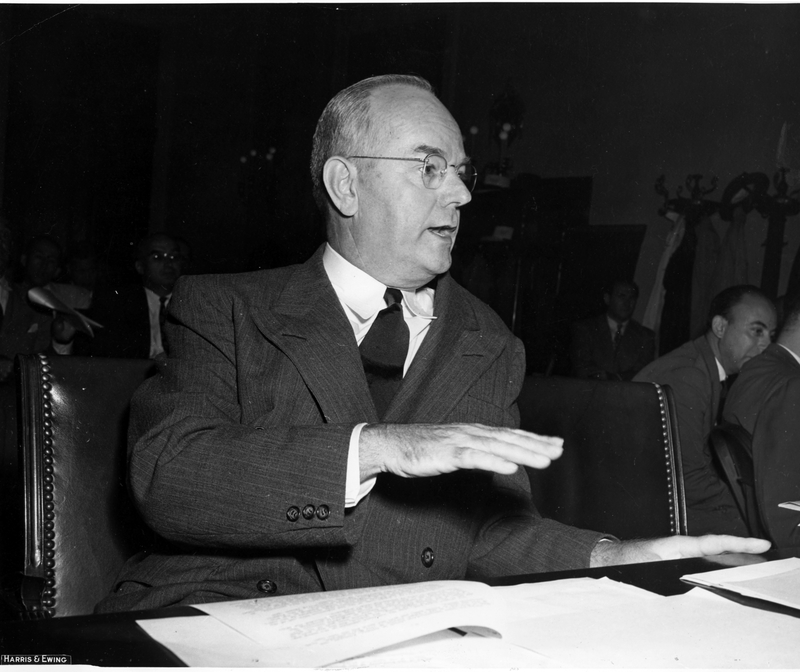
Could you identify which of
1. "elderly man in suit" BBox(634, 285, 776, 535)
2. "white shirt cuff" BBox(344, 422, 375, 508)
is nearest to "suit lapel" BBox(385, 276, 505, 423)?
"white shirt cuff" BBox(344, 422, 375, 508)

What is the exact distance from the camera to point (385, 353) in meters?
1.29

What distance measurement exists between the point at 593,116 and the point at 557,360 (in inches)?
49.0

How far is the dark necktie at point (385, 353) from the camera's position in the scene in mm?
1263

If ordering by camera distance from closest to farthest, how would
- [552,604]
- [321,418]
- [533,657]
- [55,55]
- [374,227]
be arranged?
1. [533,657]
2. [552,604]
3. [321,418]
4. [374,227]
5. [55,55]

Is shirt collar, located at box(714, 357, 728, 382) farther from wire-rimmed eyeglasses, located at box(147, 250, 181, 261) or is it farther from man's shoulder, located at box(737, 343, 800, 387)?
wire-rimmed eyeglasses, located at box(147, 250, 181, 261)

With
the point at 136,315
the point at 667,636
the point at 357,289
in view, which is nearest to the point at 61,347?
the point at 136,315

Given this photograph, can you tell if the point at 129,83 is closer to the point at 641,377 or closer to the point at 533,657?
the point at 641,377

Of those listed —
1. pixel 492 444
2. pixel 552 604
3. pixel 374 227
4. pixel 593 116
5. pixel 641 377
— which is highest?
pixel 593 116

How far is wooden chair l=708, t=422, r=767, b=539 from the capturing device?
2170 millimetres

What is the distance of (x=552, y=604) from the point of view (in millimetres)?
697

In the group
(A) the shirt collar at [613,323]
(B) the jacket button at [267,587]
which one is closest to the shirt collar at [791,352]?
(A) the shirt collar at [613,323]

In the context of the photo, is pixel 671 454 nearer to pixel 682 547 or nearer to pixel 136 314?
pixel 682 547

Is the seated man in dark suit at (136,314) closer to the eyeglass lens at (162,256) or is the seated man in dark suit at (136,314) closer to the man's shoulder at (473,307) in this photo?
the eyeglass lens at (162,256)

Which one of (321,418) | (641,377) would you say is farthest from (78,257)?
(321,418)
